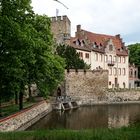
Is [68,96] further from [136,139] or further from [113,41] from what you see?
[136,139]

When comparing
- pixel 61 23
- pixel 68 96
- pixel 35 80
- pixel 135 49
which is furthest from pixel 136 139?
pixel 135 49

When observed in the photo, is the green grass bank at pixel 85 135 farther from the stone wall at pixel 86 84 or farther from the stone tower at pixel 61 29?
the stone tower at pixel 61 29

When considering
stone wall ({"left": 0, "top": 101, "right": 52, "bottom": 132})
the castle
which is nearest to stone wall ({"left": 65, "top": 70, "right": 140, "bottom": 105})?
the castle

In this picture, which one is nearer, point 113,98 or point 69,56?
point 69,56

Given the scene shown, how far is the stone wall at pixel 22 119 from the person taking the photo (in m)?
24.8

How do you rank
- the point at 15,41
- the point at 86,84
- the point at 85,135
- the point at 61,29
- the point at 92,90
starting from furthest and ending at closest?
the point at 61,29
the point at 92,90
the point at 86,84
the point at 15,41
the point at 85,135

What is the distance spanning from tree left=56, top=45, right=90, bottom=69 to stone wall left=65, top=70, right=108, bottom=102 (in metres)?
1.10

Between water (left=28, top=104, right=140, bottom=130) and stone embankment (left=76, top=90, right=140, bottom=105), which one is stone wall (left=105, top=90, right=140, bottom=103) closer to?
stone embankment (left=76, top=90, right=140, bottom=105)

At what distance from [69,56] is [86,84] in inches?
233

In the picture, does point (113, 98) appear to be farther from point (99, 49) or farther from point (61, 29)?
point (61, 29)

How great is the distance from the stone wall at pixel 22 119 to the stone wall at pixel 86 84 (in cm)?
1624

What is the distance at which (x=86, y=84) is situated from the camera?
6184 centimetres

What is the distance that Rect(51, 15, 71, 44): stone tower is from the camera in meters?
65.6

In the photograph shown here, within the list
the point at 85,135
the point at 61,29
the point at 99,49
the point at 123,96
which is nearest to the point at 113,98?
the point at 123,96
